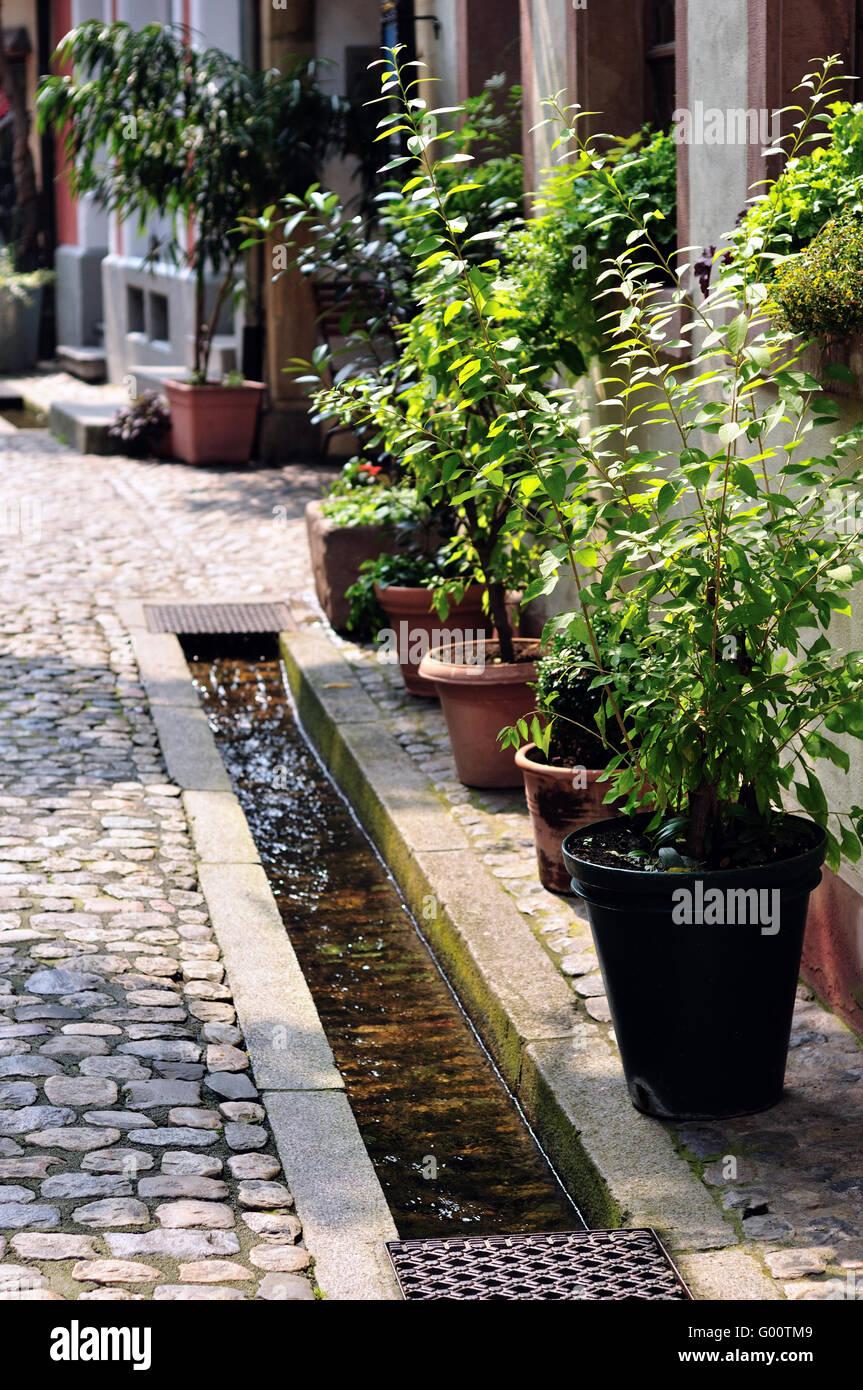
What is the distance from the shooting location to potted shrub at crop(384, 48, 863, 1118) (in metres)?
3.48

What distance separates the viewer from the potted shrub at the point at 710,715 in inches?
137

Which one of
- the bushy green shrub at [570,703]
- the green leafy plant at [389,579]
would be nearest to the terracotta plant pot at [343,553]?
the green leafy plant at [389,579]

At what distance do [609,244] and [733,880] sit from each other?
2.91 metres

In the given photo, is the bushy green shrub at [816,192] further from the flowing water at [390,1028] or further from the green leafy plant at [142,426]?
the green leafy plant at [142,426]

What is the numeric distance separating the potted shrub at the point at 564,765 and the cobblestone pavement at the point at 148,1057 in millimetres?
189

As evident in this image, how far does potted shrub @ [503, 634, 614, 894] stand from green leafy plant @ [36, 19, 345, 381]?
8591 mm

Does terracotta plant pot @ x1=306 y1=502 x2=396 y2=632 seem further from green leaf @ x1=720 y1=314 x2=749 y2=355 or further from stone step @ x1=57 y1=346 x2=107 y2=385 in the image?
stone step @ x1=57 y1=346 x2=107 y2=385

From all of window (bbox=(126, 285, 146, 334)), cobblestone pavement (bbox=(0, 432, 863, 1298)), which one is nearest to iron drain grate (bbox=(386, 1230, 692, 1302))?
cobblestone pavement (bbox=(0, 432, 863, 1298))

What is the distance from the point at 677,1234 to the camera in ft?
11.1

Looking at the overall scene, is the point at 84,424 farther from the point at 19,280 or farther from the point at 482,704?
the point at 482,704

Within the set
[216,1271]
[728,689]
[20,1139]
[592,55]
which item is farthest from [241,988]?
[592,55]

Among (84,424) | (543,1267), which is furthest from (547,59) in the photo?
(84,424)

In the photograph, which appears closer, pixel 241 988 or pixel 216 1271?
pixel 216 1271
